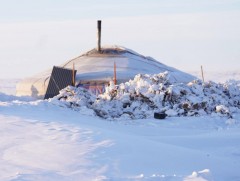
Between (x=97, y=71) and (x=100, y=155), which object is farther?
(x=97, y=71)

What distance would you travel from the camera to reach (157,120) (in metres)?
12.1

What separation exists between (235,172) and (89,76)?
11857 mm

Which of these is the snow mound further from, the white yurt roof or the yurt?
the white yurt roof

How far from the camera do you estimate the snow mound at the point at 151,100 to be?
13211 mm

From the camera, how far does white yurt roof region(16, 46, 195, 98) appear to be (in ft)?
59.9

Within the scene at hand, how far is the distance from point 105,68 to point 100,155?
12298 millimetres

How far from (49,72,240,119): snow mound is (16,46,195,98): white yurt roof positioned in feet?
11.3

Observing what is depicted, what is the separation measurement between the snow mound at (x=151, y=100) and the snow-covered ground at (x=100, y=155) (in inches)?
130

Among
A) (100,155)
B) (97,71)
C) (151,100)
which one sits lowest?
(100,155)

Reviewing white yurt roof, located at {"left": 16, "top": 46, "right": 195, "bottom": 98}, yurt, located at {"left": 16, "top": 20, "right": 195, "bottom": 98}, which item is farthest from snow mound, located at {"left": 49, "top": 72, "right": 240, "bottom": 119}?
white yurt roof, located at {"left": 16, "top": 46, "right": 195, "bottom": 98}

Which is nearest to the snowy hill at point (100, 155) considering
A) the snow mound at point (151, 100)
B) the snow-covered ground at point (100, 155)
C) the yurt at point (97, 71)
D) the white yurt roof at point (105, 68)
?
the snow-covered ground at point (100, 155)

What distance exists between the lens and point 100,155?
22.0ft

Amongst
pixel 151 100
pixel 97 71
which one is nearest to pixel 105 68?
pixel 97 71

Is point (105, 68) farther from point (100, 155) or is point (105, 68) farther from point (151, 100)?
point (100, 155)
